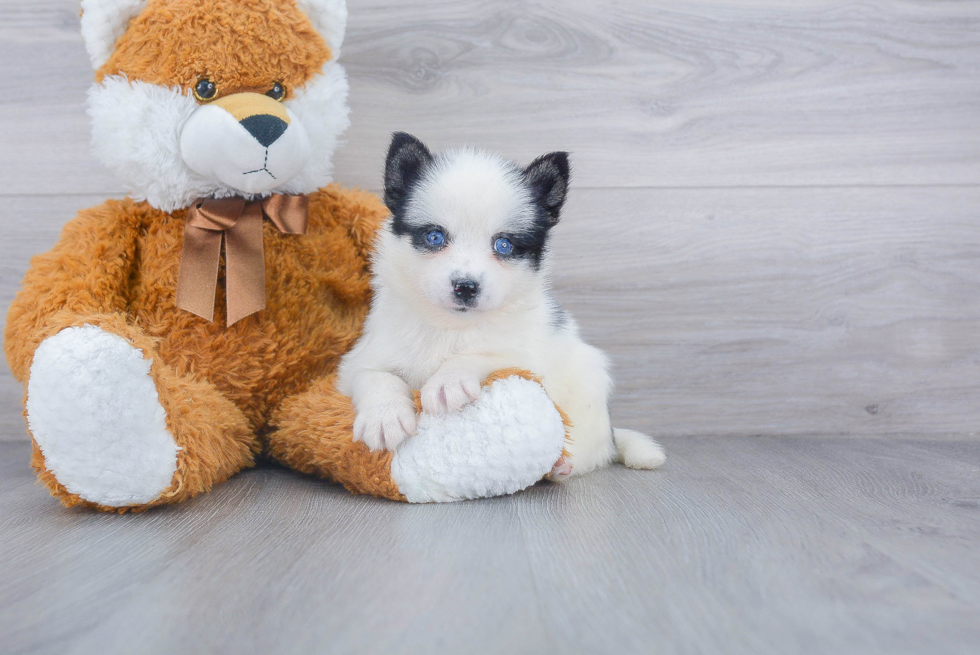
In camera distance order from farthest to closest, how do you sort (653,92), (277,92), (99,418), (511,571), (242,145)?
(653,92)
(277,92)
(242,145)
(99,418)
(511,571)

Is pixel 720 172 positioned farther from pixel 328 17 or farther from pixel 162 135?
pixel 162 135

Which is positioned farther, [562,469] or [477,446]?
[562,469]

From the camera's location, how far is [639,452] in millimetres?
1647

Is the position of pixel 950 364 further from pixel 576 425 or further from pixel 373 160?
pixel 373 160

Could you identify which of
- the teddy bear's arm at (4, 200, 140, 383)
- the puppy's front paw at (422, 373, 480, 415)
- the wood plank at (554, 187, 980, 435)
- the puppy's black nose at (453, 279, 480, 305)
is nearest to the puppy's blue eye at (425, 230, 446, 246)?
the puppy's black nose at (453, 279, 480, 305)

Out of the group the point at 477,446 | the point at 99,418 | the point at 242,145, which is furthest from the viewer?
the point at 242,145

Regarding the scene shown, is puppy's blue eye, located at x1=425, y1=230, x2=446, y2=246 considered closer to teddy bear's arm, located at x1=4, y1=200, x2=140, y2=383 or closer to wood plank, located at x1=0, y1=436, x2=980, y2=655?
wood plank, located at x1=0, y1=436, x2=980, y2=655

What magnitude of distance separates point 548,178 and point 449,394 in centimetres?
47

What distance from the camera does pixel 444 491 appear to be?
4.21 feet

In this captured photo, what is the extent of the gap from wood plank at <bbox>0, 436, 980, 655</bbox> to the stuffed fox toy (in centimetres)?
9

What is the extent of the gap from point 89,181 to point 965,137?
235 centimetres

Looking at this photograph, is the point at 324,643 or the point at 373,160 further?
the point at 373,160

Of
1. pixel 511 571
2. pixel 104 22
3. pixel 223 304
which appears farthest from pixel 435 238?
pixel 104 22

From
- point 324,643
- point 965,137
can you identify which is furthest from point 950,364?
point 324,643
